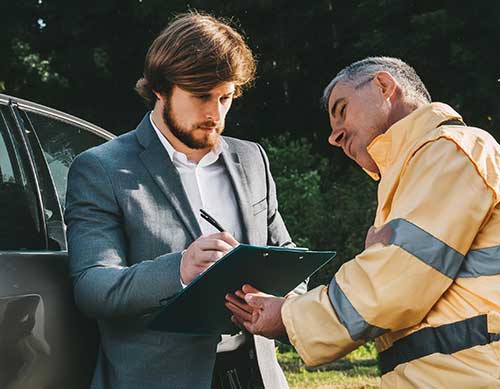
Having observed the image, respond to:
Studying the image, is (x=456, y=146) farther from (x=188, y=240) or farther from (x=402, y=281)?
(x=188, y=240)

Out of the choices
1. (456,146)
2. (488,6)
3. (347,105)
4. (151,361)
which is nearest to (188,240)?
(151,361)

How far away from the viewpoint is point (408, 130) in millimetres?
2596

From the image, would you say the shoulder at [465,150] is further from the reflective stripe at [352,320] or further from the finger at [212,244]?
the finger at [212,244]

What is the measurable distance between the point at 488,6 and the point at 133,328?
12.8 metres

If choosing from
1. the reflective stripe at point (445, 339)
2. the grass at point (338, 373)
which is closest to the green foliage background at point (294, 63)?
the grass at point (338, 373)

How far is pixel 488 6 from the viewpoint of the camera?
47.8 feet

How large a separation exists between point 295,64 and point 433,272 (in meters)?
15.6

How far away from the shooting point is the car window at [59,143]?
3562 mm

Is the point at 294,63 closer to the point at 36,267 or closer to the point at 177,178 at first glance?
the point at 177,178

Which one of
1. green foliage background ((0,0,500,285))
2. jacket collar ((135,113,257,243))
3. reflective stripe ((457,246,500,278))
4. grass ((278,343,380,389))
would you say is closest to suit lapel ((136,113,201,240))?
Result: jacket collar ((135,113,257,243))

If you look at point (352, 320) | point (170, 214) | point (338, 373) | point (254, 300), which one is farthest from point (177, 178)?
point (338, 373)

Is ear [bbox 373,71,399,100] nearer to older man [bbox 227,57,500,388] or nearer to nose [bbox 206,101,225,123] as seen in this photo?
older man [bbox 227,57,500,388]

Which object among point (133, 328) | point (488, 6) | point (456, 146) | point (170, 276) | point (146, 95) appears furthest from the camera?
Result: point (488, 6)

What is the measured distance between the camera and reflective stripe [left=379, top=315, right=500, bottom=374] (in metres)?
2.42
